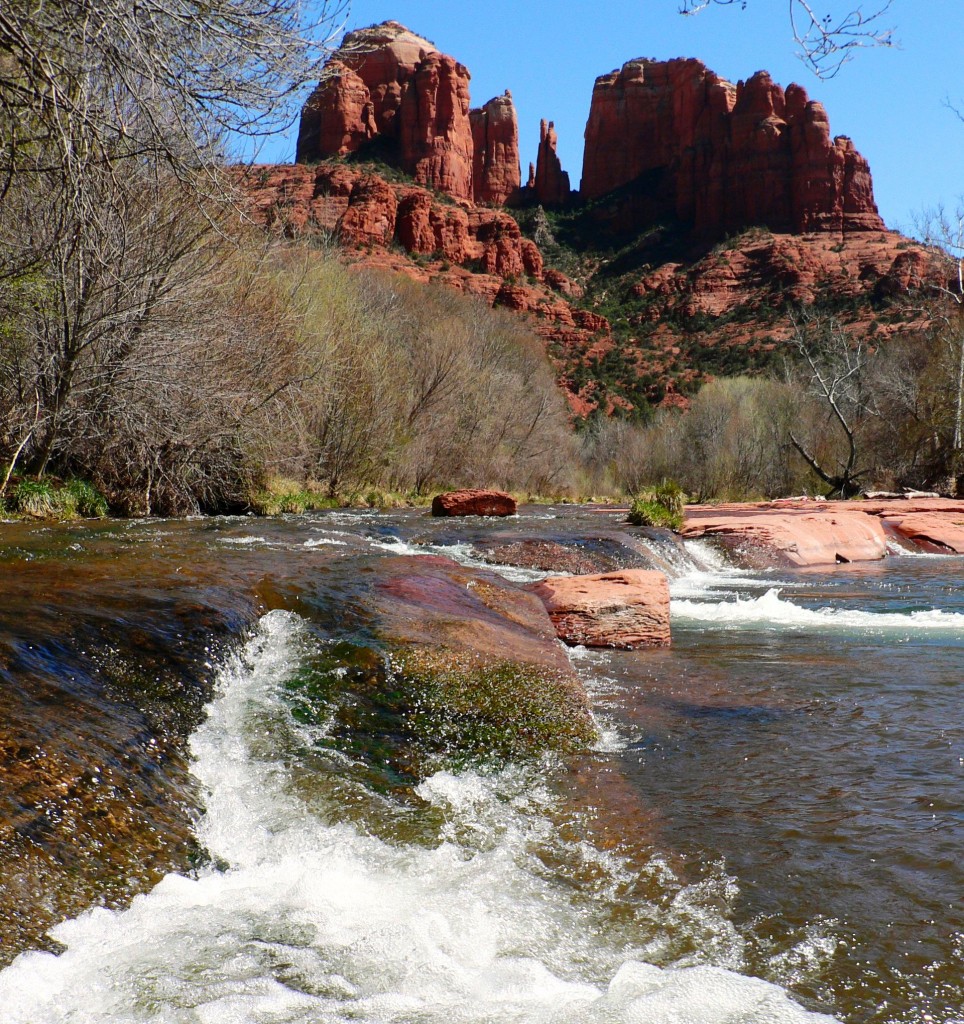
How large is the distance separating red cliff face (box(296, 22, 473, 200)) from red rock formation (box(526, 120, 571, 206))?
1104 centimetres

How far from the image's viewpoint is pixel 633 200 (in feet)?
312

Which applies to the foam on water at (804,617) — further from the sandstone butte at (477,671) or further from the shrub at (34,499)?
the shrub at (34,499)

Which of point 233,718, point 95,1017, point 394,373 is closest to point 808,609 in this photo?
point 233,718

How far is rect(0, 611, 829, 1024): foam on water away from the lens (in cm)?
239

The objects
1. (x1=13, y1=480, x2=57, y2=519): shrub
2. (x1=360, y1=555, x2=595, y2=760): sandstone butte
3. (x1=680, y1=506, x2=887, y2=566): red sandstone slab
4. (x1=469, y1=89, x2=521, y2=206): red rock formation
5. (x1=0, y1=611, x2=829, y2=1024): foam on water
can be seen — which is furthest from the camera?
(x1=469, y1=89, x2=521, y2=206): red rock formation

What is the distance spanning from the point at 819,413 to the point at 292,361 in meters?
25.3

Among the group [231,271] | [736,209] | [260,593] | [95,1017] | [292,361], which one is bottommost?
[95,1017]

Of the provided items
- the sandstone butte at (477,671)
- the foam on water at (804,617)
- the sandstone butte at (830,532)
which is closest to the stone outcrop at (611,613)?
the sandstone butte at (477,671)

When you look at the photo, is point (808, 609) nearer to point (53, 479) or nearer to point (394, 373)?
point (53, 479)

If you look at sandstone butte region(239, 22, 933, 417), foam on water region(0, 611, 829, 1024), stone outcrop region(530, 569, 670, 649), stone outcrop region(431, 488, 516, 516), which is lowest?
foam on water region(0, 611, 829, 1024)

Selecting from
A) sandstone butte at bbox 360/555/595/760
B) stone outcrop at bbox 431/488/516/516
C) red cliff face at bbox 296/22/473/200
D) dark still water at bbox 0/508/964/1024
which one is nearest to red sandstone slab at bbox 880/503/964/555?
stone outcrop at bbox 431/488/516/516

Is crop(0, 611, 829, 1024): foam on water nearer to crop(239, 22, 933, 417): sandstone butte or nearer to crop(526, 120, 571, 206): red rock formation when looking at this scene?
crop(239, 22, 933, 417): sandstone butte

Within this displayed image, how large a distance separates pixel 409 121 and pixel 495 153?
14538 mm

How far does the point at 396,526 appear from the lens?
46.8ft
